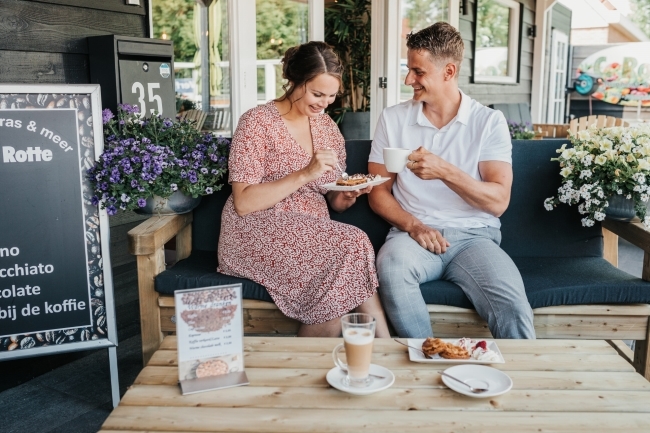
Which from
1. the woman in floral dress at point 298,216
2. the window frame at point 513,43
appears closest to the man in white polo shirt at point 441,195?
the woman in floral dress at point 298,216

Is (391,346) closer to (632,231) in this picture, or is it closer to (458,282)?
(458,282)

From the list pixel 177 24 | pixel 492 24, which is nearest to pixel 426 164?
pixel 177 24

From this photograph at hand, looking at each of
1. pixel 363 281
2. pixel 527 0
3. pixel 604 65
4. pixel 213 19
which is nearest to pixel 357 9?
pixel 213 19

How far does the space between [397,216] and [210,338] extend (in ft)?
3.62

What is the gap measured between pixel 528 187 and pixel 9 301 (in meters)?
1.92

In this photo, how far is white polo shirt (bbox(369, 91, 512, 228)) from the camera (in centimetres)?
229

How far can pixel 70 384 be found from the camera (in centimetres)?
245

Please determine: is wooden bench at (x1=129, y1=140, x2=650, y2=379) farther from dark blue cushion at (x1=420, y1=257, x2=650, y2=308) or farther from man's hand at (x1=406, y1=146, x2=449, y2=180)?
man's hand at (x1=406, y1=146, x2=449, y2=180)

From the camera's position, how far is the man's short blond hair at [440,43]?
7.50 ft

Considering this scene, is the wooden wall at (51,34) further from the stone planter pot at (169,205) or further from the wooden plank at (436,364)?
the wooden plank at (436,364)

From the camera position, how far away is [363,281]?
6.81ft

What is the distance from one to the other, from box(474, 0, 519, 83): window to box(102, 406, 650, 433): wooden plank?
19.7 feet

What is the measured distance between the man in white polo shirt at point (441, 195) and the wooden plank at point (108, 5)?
127 cm

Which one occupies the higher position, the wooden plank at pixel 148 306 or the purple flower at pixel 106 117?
the purple flower at pixel 106 117
